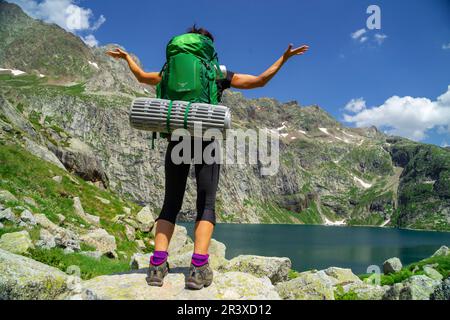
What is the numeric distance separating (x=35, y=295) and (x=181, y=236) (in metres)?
22.3

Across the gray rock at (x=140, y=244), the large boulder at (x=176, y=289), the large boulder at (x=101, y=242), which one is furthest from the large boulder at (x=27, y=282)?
the gray rock at (x=140, y=244)

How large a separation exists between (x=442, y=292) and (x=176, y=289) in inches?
160

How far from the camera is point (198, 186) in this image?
21.4 ft

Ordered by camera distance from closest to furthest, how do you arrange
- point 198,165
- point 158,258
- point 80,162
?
point 158,258 < point 198,165 < point 80,162

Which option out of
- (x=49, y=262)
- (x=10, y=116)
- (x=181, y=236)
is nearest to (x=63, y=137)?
(x=10, y=116)

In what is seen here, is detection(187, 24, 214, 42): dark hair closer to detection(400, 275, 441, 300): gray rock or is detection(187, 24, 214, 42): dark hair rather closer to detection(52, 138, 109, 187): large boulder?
detection(400, 275, 441, 300): gray rock

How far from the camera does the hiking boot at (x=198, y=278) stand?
19.3 ft

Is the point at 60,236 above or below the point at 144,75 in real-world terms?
below

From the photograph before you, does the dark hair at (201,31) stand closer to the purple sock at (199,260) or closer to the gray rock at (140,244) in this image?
the purple sock at (199,260)

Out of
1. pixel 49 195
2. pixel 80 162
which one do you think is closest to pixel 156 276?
pixel 49 195

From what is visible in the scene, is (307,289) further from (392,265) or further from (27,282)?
(392,265)

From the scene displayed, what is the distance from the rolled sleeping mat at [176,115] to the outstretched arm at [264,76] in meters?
1.14

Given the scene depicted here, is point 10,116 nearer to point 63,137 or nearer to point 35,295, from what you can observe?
point 63,137

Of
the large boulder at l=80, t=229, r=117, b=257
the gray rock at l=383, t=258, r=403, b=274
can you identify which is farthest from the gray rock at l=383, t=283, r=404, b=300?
the gray rock at l=383, t=258, r=403, b=274
